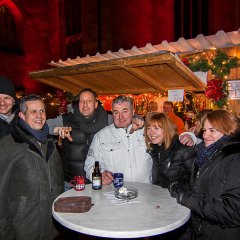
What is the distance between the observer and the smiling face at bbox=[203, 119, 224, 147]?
281 centimetres

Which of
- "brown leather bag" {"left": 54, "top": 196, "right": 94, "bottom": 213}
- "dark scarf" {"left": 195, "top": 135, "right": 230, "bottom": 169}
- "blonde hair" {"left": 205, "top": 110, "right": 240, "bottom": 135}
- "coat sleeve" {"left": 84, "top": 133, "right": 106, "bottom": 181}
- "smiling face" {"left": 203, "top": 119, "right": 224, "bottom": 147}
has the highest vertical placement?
"blonde hair" {"left": 205, "top": 110, "right": 240, "bottom": 135}

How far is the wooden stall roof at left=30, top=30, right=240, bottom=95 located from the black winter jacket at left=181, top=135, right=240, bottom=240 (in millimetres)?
1572

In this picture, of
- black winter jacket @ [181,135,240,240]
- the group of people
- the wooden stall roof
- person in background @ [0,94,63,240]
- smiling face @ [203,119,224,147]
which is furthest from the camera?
the wooden stall roof

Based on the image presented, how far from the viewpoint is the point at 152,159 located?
3.67 metres

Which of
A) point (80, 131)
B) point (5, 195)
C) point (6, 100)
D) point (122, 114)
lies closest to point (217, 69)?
point (122, 114)

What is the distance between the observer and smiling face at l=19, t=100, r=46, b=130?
3.24 m

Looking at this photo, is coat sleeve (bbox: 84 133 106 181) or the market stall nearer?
coat sleeve (bbox: 84 133 106 181)

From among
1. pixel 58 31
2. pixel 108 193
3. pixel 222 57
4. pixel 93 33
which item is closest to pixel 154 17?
pixel 93 33

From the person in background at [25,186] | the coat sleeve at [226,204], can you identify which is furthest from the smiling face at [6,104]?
the coat sleeve at [226,204]

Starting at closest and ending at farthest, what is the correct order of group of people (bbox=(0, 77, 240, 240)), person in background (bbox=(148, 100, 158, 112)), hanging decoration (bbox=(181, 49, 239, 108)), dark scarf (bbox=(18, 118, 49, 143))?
group of people (bbox=(0, 77, 240, 240)) < dark scarf (bbox=(18, 118, 49, 143)) < hanging decoration (bbox=(181, 49, 239, 108)) < person in background (bbox=(148, 100, 158, 112))

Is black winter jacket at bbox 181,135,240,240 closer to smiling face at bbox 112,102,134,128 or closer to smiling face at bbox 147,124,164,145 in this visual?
smiling face at bbox 147,124,164,145

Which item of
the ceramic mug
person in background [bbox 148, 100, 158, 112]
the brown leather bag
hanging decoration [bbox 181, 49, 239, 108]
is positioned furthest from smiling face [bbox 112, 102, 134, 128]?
person in background [bbox 148, 100, 158, 112]

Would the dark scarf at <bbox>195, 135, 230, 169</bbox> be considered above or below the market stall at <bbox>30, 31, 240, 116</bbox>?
below

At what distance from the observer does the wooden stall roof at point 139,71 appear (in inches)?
154
